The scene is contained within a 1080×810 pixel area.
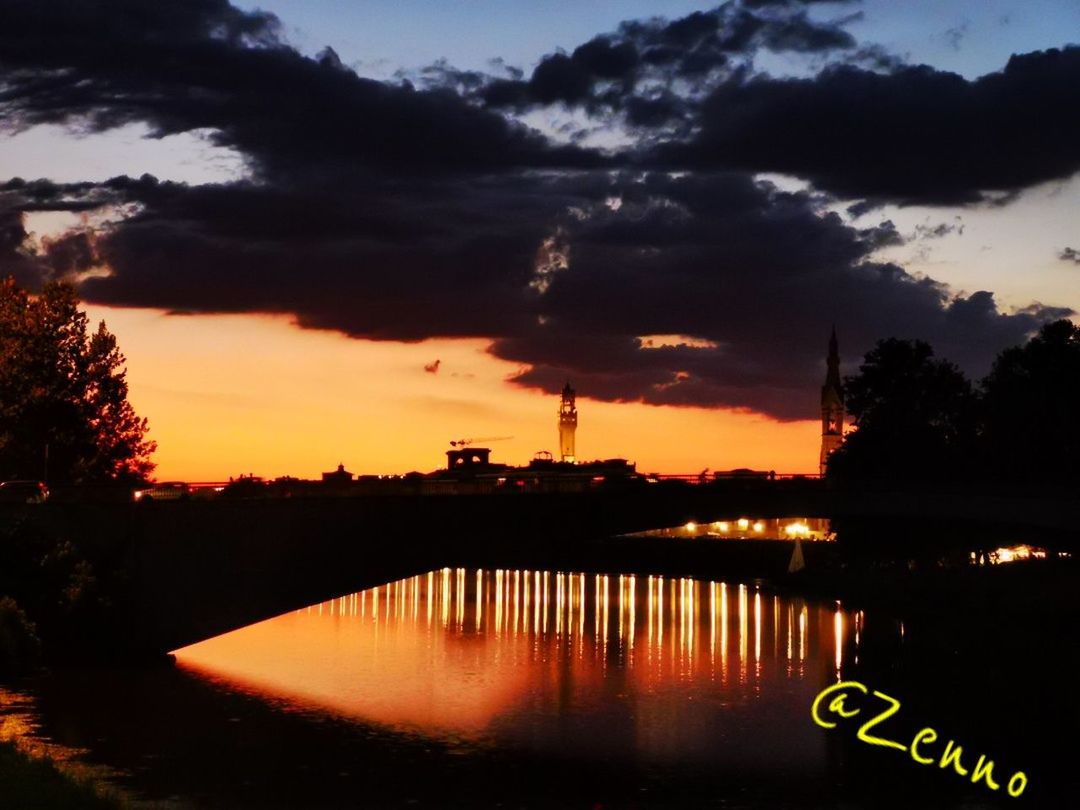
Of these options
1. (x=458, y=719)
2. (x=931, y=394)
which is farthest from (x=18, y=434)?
(x=931, y=394)

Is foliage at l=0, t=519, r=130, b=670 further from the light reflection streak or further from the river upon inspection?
the light reflection streak

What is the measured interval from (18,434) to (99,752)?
212 ft

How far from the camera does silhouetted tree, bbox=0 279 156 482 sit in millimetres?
122500

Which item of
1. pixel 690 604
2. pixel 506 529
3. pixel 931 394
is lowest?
pixel 690 604

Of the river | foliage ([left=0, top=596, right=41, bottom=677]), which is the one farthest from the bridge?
foliage ([left=0, top=596, right=41, bottom=677])

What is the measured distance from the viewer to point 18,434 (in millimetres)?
123062

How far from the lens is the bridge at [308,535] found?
84188 millimetres

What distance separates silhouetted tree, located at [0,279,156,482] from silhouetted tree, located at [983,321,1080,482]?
242ft

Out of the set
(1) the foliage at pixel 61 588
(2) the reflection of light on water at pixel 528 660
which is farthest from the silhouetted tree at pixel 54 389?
(1) the foliage at pixel 61 588

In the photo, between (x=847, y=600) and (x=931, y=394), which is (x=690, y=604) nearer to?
(x=847, y=600)

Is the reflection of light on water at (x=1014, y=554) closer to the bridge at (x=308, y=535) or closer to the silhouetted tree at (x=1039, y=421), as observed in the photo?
the silhouetted tree at (x=1039, y=421)

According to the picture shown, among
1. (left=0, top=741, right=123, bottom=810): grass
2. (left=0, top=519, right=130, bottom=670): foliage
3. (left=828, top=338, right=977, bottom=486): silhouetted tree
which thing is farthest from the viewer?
(left=828, top=338, right=977, bottom=486): silhouetted tree

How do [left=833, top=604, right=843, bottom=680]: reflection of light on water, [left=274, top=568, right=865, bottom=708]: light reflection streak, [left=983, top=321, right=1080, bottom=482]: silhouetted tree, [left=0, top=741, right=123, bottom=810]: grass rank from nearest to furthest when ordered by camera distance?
1. [left=0, top=741, right=123, bottom=810]: grass
2. [left=833, top=604, right=843, bottom=680]: reflection of light on water
3. [left=274, top=568, right=865, bottom=708]: light reflection streak
4. [left=983, top=321, right=1080, bottom=482]: silhouetted tree
